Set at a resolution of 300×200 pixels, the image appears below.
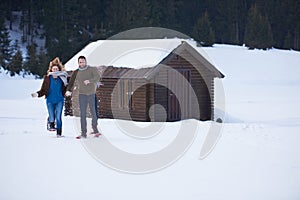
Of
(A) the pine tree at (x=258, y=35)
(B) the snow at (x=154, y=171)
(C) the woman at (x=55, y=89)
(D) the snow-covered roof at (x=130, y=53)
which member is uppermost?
(A) the pine tree at (x=258, y=35)

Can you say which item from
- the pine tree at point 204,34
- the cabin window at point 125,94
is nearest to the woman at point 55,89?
the cabin window at point 125,94

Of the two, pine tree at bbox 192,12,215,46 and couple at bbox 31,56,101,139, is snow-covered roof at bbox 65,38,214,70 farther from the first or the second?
pine tree at bbox 192,12,215,46

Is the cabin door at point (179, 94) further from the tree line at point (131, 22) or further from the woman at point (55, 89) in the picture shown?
the tree line at point (131, 22)

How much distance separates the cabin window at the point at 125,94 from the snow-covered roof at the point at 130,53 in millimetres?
635

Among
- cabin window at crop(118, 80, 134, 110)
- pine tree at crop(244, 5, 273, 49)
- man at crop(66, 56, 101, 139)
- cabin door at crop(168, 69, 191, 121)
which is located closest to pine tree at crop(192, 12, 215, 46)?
pine tree at crop(244, 5, 273, 49)

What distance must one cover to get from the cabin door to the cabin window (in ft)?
4.54

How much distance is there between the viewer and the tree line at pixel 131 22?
158 ft

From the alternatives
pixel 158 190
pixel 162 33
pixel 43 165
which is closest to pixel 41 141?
pixel 43 165

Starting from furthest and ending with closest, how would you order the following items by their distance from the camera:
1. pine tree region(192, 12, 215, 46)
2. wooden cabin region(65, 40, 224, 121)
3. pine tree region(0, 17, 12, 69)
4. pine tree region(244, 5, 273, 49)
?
pine tree region(244, 5, 273, 49) < pine tree region(192, 12, 215, 46) < pine tree region(0, 17, 12, 69) < wooden cabin region(65, 40, 224, 121)

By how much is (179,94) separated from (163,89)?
0.84m

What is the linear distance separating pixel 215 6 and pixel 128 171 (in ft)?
208

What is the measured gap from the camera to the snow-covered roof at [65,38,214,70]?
643 inches

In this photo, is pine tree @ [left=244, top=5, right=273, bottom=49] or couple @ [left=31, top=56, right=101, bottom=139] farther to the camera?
pine tree @ [left=244, top=5, right=273, bottom=49]

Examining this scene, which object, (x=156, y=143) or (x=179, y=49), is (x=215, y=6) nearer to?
(x=179, y=49)
